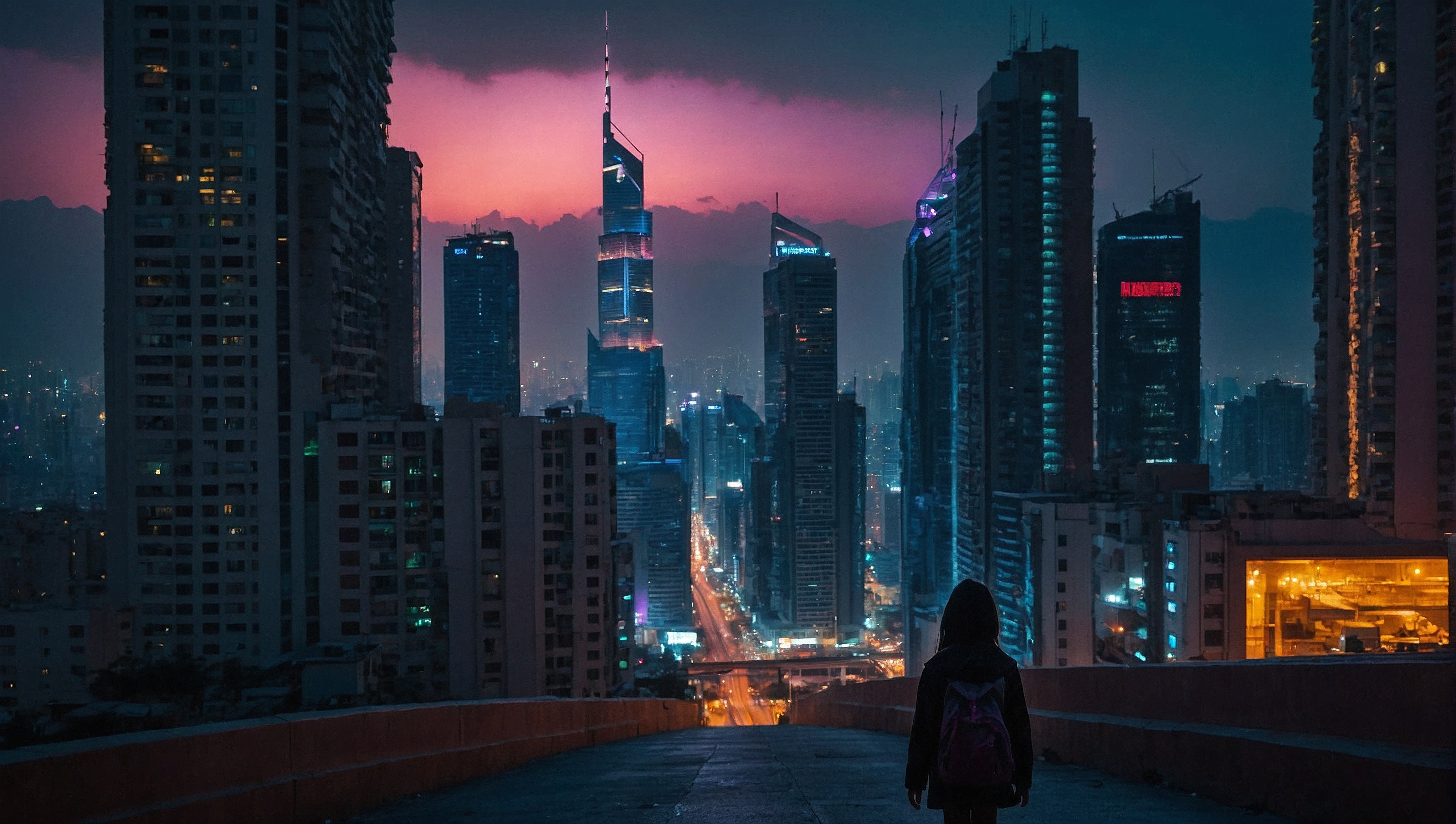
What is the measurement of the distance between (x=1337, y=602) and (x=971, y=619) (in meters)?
24.6

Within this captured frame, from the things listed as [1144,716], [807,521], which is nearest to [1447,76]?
[1144,716]

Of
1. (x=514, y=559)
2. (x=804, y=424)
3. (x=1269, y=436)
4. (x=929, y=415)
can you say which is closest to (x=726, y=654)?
(x=804, y=424)

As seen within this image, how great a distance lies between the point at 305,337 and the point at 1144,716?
106 feet

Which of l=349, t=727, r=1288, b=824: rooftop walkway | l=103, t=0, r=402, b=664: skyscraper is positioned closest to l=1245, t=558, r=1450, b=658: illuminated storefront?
l=349, t=727, r=1288, b=824: rooftop walkway

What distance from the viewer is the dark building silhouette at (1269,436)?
7319cm

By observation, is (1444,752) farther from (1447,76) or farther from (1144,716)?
(1447,76)

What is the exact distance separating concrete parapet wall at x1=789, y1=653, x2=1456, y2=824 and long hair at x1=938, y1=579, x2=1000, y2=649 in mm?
2479

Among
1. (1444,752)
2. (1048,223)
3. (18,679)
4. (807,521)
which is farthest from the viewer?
(807,521)

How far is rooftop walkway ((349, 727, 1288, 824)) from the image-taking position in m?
5.94

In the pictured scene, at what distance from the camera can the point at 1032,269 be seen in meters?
60.7

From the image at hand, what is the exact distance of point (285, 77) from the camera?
3275 cm

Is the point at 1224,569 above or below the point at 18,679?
above

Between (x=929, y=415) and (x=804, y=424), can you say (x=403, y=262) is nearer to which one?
(x=929, y=415)

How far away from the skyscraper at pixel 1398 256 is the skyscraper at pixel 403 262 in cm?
4367
